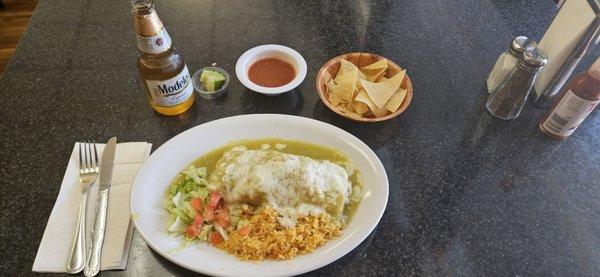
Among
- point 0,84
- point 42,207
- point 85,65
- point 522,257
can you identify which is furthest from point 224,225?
point 0,84

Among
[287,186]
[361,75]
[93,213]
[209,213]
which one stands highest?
[361,75]

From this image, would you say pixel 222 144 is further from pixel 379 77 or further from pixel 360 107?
pixel 379 77

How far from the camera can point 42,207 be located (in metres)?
1.22

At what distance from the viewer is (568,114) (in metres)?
1.33

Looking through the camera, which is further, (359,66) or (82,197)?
(359,66)

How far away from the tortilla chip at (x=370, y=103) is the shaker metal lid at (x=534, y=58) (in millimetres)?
479

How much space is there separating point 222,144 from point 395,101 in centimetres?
62

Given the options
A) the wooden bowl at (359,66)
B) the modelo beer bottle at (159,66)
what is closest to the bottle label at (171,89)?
the modelo beer bottle at (159,66)

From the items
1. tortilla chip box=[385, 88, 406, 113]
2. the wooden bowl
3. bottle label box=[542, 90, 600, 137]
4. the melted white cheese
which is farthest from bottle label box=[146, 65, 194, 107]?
bottle label box=[542, 90, 600, 137]

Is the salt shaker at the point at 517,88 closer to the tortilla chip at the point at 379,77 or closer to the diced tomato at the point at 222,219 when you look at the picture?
the tortilla chip at the point at 379,77

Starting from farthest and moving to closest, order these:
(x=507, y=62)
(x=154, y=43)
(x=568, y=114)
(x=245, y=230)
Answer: (x=507, y=62) < (x=568, y=114) < (x=154, y=43) < (x=245, y=230)

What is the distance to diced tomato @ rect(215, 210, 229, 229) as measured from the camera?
1148mm

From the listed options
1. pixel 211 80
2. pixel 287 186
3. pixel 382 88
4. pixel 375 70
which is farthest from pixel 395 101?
pixel 211 80

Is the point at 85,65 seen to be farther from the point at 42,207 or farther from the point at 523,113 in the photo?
the point at 523,113
